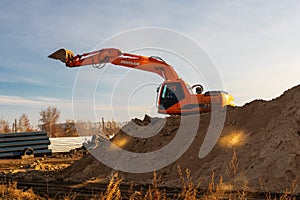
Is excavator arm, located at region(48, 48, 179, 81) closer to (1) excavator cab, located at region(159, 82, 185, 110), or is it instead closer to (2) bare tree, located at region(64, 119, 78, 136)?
(1) excavator cab, located at region(159, 82, 185, 110)

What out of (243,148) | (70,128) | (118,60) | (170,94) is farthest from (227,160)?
(70,128)

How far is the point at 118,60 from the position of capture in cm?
1656

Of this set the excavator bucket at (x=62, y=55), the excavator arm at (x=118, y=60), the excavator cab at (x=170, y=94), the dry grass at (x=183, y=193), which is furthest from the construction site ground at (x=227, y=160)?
the excavator bucket at (x=62, y=55)

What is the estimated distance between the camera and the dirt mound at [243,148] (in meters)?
10.5

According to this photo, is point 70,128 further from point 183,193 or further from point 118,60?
point 183,193

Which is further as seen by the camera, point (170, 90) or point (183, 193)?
point (170, 90)

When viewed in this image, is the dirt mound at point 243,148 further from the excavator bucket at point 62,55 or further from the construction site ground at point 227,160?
the excavator bucket at point 62,55

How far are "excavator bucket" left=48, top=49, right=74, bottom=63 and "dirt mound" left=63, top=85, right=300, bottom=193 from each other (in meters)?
4.68

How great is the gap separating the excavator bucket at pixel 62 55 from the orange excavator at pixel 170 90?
892mm

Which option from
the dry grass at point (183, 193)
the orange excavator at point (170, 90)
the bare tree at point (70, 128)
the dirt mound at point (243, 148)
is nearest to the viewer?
→ the dry grass at point (183, 193)

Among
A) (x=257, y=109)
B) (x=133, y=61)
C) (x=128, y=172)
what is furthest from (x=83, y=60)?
(x=257, y=109)

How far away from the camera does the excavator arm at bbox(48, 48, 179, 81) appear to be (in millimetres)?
15188

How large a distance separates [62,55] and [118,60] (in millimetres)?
2839

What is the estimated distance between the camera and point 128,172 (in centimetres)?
1377
